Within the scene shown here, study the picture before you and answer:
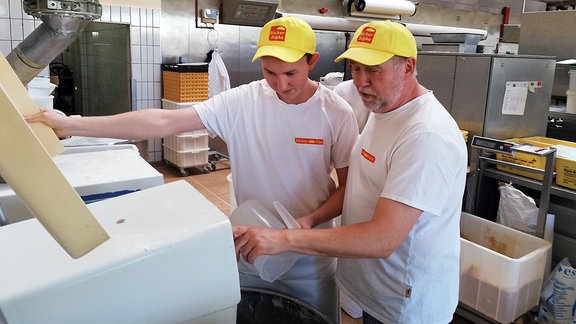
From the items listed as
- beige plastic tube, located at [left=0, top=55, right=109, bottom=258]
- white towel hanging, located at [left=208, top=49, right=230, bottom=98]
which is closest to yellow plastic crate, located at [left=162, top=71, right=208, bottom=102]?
white towel hanging, located at [left=208, top=49, right=230, bottom=98]

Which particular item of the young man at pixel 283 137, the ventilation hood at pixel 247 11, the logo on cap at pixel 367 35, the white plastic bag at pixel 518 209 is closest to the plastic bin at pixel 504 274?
the white plastic bag at pixel 518 209

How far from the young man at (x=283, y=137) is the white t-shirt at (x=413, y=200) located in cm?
14

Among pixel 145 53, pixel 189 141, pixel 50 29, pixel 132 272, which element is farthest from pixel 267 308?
pixel 145 53

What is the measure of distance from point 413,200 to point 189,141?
4.29 metres

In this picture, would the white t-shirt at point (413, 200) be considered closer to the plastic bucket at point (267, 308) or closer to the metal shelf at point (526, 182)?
the plastic bucket at point (267, 308)

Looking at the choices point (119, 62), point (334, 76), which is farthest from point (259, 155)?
point (119, 62)

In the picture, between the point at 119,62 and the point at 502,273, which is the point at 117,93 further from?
the point at 502,273

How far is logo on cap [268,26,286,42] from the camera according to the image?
1412 mm

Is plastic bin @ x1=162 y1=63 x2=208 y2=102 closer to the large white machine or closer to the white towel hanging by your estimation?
the white towel hanging

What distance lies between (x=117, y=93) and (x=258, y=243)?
525cm

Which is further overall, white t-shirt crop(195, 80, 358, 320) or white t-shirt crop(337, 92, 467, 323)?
white t-shirt crop(195, 80, 358, 320)

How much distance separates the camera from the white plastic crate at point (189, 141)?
16.6ft

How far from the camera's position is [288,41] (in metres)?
1.41

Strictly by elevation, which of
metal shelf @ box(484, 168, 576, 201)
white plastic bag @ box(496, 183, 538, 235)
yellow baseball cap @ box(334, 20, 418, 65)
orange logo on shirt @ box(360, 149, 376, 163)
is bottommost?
white plastic bag @ box(496, 183, 538, 235)
